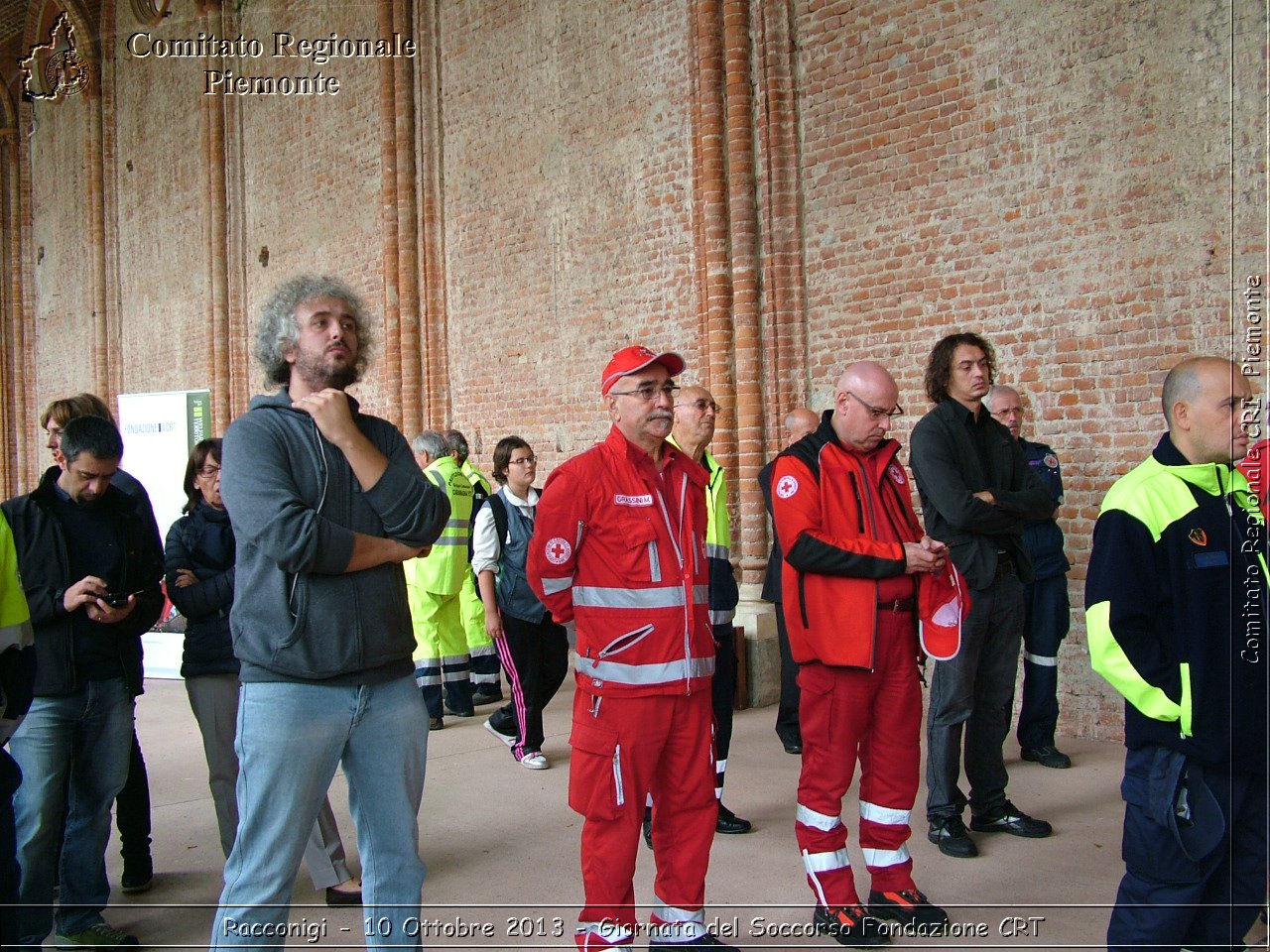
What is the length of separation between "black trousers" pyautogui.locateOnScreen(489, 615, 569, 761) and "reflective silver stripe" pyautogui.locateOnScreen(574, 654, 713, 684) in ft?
8.61

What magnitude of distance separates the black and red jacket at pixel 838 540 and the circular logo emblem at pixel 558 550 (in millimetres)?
786

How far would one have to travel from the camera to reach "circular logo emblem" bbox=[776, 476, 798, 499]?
3.67 metres

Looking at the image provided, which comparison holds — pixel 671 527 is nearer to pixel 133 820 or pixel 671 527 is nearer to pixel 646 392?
pixel 646 392

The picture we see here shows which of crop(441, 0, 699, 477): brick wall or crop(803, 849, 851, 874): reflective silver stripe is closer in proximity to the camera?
crop(803, 849, 851, 874): reflective silver stripe

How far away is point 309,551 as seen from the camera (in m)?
2.49

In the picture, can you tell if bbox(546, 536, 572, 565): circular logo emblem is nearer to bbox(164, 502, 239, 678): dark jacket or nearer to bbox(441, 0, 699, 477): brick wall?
bbox(164, 502, 239, 678): dark jacket

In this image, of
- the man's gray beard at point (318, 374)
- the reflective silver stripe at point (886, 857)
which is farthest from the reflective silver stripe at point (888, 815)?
the man's gray beard at point (318, 374)

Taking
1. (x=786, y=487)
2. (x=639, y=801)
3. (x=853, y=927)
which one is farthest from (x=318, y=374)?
(x=853, y=927)

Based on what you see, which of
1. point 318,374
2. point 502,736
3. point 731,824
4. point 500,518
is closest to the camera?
point 318,374

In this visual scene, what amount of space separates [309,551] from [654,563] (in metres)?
1.15

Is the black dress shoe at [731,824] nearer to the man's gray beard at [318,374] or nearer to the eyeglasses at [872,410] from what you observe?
the eyeglasses at [872,410]

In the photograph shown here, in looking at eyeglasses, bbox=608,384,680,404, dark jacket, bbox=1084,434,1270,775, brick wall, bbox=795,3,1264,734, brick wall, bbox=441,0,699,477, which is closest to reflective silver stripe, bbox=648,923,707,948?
dark jacket, bbox=1084,434,1270,775

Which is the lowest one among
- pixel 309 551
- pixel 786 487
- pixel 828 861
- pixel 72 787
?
pixel 828 861

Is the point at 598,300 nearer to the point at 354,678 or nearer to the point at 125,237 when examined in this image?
the point at 354,678
